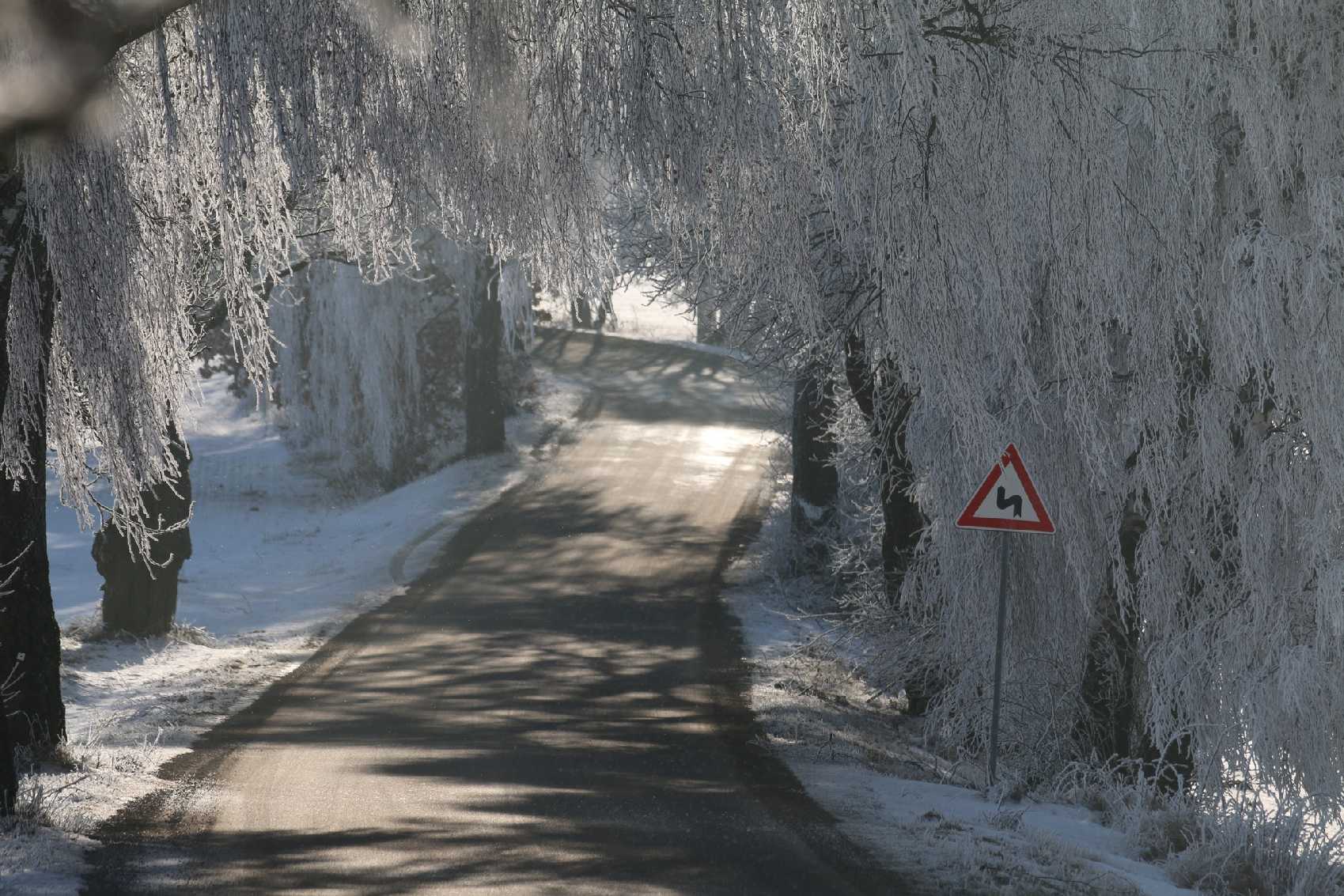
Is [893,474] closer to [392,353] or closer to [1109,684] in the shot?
[1109,684]

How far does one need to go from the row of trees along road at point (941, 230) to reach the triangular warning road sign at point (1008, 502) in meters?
0.51

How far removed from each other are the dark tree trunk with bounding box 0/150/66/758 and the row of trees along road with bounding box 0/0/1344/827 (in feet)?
0.11

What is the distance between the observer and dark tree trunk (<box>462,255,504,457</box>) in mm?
33312

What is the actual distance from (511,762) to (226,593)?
1300 centimetres

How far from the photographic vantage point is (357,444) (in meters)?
34.5

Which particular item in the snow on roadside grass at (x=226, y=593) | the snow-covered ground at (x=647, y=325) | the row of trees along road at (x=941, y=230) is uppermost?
the snow-covered ground at (x=647, y=325)

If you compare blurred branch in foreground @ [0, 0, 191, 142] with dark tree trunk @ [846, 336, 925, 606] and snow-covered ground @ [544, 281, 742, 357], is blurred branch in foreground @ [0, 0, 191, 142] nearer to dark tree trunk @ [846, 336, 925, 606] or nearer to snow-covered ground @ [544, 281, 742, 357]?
dark tree trunk @ [846, 336, 925, 606]

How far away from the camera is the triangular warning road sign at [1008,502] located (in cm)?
970

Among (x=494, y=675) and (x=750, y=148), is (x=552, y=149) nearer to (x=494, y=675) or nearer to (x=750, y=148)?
(x=750, y=148)

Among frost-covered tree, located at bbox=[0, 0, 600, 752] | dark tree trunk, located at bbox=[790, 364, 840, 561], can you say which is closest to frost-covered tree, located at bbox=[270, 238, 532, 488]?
dark tree trunk, located at bbox=[790, 364, 840, 561]

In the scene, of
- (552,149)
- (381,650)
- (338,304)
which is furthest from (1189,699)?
(338,304)

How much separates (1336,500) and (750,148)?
515cm

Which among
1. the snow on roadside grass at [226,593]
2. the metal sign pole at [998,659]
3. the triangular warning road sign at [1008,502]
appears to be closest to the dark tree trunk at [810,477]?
the snow on roadside grass at [226,593]

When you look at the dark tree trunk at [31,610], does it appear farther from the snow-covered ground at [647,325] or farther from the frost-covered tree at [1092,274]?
the snow-covered ground at [647,325]
